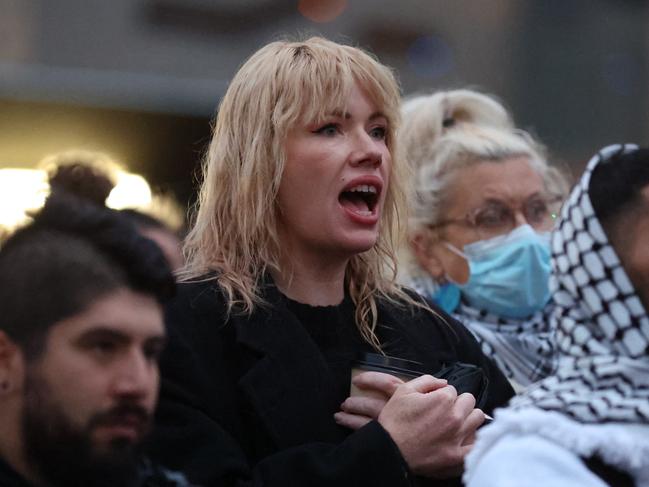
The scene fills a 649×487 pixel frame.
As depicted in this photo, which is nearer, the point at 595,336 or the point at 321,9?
the point at 595,336

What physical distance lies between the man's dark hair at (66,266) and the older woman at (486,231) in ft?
6.83

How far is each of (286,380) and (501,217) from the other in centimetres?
164

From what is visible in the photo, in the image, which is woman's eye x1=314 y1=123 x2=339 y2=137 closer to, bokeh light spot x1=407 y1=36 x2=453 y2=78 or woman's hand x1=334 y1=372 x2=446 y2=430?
woman's hand x1=334 y1=372 x2=446 y2=430

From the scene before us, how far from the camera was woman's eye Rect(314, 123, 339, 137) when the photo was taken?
309 centimetres

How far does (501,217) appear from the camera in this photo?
4258mm

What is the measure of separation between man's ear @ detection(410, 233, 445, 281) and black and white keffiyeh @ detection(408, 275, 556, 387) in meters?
0.18

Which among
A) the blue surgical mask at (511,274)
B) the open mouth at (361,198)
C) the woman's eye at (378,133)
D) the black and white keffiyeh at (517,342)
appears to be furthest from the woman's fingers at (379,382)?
the blue surgical mask at (511,274)

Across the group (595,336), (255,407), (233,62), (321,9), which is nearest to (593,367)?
(595,336)

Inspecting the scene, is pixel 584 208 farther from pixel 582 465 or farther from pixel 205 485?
pixel 205 485

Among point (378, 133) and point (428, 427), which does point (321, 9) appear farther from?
point (428, 427)

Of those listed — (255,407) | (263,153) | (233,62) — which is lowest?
(255,407)

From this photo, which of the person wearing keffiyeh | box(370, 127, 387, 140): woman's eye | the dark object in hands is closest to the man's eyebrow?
the person wearing keffiyeh

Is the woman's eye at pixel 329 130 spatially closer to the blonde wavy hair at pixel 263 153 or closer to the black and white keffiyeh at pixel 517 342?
the blonde wavy hair at pixel 263 153

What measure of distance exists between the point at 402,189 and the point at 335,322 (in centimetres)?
59
